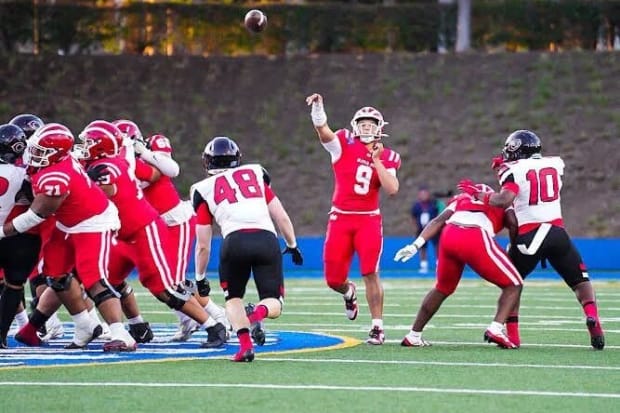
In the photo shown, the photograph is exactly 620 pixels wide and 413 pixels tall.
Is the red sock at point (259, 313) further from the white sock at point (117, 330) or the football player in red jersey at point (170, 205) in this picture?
the football player in red jersey at point (170, 205)

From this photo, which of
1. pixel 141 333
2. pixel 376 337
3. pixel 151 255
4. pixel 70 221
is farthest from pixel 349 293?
pixel 70 221

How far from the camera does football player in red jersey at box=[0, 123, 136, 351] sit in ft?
37.1

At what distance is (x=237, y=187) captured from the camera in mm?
11016

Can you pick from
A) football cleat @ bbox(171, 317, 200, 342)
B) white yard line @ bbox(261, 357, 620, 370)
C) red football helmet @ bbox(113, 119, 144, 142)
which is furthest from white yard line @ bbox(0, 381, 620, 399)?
red football helmet @ bbox(113, 119, 144, 142)

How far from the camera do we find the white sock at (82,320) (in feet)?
39.3

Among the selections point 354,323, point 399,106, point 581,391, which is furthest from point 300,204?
point 581,391

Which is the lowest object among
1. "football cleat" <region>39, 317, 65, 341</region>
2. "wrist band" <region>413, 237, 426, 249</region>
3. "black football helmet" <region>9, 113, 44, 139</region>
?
"football cleat" <region>39, 317, 65, 341</region>

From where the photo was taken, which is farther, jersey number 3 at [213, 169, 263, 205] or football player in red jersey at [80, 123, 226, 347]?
football player in red jersey at [80, 123, 226, 347]

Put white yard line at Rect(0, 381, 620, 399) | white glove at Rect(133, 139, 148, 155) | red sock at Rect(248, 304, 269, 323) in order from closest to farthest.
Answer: white yard line at Rect(0, 381, 620, 399)
red sock at Rect(248, 304, 269, 323)
white glove at Rect(133, 139, 148, 155)

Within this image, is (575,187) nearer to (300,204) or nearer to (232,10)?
(300,204)

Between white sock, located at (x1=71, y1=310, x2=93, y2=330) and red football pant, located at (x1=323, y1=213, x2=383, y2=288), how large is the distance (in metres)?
2.25

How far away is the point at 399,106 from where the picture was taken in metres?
35.5

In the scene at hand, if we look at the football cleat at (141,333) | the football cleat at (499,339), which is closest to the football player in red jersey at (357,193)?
the football cleat at (499,339)

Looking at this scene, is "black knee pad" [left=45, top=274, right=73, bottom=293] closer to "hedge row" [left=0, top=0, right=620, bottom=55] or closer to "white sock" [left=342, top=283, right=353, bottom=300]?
"white sock" [left=342, top=283, right=353, bottom=300]
